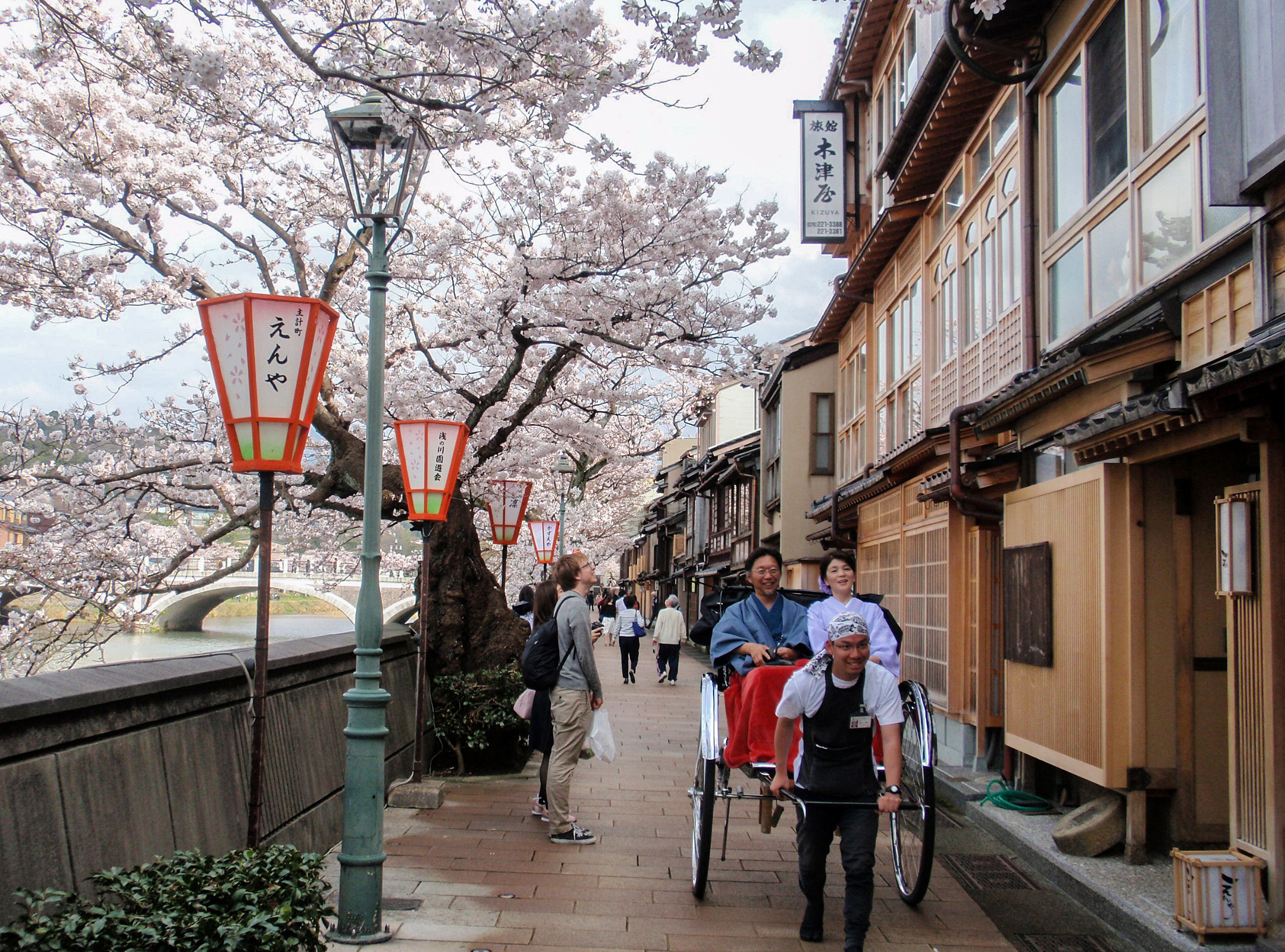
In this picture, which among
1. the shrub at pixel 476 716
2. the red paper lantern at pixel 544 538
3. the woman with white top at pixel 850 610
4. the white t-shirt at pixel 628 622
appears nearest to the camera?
the woman with white top at pixel 850 610

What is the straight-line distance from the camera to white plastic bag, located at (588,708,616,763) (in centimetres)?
807

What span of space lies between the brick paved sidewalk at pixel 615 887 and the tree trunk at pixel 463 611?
172cm

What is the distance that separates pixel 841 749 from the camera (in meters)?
5.31

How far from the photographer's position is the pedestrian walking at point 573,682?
25.9ft

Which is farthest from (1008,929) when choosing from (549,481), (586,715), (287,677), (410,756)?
(549,481)

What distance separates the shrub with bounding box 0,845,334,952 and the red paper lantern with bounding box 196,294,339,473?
1869mm

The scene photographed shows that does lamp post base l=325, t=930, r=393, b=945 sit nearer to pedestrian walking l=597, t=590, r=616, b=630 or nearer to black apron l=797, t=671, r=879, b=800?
black apron l=797, t=671, r=879, b=800

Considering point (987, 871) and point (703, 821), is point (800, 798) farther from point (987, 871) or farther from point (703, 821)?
point (987, 871)

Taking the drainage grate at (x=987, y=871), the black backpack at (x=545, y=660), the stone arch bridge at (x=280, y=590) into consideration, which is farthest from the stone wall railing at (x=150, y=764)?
the stone arch bridge at (x=280, y=590)

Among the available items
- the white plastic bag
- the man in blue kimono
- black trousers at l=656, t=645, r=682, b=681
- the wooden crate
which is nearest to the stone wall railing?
the white plastic bag

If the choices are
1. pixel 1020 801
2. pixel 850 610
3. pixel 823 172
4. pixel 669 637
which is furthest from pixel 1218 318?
pixel 669 637

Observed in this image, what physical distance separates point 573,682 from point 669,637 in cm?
1464

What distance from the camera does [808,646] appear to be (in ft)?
21.2

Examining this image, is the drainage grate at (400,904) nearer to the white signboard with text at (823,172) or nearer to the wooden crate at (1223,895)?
the wooden crate at (1223,895)
